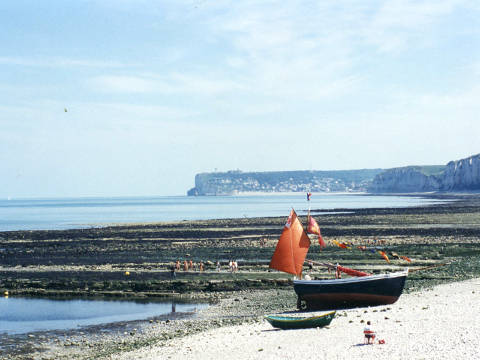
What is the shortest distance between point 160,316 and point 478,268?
20370mm

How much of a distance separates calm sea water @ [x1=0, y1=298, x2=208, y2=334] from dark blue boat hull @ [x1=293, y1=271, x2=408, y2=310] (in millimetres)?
6166

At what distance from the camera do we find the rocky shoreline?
23609mm

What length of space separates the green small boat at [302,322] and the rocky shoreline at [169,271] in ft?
9.40

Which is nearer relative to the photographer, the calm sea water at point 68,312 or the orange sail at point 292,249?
the calm sea water at point 68,312

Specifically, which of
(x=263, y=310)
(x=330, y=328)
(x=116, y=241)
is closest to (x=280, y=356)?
(x=330, y=328)

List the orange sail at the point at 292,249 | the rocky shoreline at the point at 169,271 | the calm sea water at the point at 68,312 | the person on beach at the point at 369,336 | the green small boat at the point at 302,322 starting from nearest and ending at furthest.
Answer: the person on beach at the point at 369,336 → the green small boat at the point at 302,322 → the rocky shoreline at the point at 169,271 → the calm sea water at the point at 68,312 → the orange sail at the point at 292,249

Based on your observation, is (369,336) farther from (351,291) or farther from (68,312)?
(68,312)

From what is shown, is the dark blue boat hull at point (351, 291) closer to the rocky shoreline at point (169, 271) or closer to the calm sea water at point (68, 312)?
the rocky shoreline at point (169, 271)

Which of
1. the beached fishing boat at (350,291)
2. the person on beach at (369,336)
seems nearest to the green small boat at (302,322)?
the person on beach at (369,336)

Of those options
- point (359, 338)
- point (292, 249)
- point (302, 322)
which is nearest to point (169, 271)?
point (292, 249)

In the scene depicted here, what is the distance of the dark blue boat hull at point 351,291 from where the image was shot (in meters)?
24.8

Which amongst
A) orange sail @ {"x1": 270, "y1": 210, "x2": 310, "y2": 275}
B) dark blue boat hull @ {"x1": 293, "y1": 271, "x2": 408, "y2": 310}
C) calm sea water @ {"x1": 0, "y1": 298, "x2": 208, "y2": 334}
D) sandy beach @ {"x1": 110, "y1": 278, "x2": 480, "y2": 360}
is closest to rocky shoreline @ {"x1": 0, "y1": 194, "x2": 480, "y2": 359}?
calm sea water @ {"x1": 0, "y1": 298, "x2": 208, "y2": 334}

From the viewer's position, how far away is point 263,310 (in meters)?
26.9

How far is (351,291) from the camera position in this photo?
25.1m
